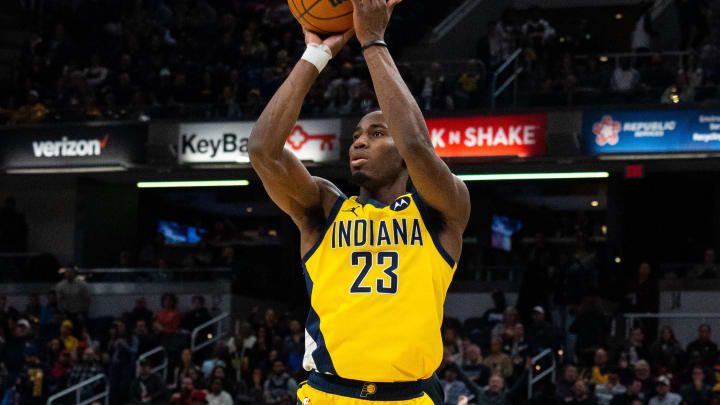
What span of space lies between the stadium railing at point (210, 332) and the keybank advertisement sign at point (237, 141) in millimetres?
2914

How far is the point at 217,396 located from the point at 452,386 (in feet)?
10.9

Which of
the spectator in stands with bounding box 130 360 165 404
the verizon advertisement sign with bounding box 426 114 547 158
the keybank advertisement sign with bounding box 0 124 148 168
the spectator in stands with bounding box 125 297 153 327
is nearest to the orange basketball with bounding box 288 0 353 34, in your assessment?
the spectator in stands with bounding box 130 360 165 404

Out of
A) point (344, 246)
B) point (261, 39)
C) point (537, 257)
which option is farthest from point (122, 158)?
point (344, 246)

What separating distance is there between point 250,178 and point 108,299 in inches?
155

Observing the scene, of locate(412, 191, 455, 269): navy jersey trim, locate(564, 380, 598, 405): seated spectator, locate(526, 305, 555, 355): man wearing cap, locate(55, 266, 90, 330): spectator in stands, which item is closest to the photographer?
locate(412, 191, 455, 269): navy jersey trim

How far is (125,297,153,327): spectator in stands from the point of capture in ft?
69.4

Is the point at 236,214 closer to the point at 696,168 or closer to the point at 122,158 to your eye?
the point at 122,158

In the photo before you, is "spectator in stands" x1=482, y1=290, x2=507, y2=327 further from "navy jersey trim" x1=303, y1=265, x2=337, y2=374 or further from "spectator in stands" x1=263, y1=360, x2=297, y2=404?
"navy jersey trim" x1=303, y1=265, x2=337, y2=374

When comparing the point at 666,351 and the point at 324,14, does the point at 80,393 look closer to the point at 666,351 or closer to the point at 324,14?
the point at 666,351

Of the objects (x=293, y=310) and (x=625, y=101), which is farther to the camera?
(x=293, y=310)

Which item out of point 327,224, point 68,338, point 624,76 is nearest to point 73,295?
point 68,338

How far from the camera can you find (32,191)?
89.6 ft

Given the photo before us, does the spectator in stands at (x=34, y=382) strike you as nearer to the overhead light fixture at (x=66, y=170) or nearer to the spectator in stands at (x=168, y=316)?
the spectator in stands at (x=168, y=316)

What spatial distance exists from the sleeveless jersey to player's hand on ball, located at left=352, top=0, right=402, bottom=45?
694 mm
